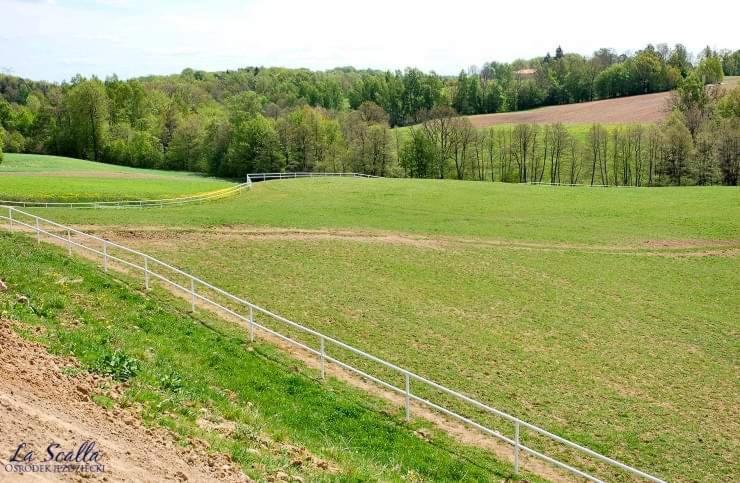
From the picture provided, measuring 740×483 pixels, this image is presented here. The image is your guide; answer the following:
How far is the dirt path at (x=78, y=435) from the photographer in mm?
9375

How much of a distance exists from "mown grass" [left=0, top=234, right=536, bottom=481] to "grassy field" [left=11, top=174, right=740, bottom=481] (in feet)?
12.7

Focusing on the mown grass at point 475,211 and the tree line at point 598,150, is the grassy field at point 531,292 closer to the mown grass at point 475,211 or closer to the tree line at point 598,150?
the mown grass at point 475,211

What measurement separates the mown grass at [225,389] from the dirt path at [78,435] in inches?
20.7

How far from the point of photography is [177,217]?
40.0m

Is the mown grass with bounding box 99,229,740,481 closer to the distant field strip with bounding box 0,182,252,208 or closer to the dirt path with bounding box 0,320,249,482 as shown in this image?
the dirt path with bounding box 0,320,249,482

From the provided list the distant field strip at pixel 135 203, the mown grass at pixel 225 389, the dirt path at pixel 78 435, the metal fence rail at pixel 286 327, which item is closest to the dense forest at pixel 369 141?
the distant field strip at pixel 135 203

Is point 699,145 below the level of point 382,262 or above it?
above

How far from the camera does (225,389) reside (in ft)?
54.1

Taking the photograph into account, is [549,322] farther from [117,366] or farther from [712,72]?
[712,72]

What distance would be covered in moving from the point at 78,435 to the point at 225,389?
6406 mm

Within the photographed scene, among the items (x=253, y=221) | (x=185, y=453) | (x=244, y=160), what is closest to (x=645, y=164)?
(x=244, y=160)

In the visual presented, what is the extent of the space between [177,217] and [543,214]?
1048 inches

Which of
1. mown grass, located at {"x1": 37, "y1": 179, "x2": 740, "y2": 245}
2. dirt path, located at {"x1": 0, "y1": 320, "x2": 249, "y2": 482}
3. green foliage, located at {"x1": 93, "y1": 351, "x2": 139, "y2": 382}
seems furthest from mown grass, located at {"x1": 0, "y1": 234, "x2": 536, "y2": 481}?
mown grass, located at {"x1": 37, "y1": 179, "x2": 740, "y2": 245}

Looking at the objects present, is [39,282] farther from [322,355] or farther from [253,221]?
[253,221]
